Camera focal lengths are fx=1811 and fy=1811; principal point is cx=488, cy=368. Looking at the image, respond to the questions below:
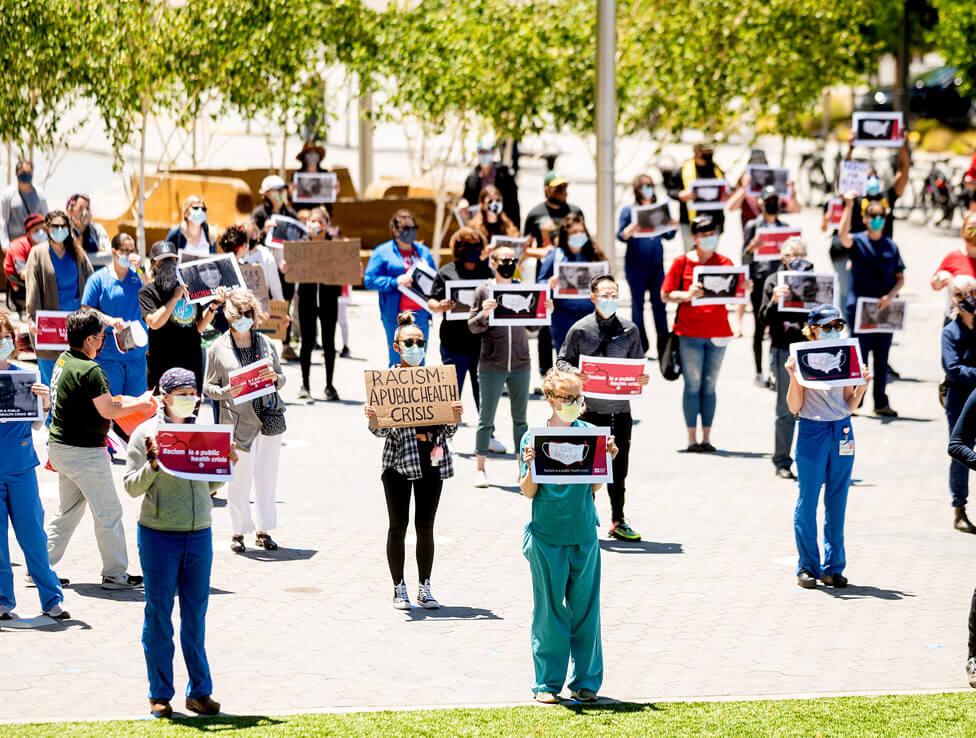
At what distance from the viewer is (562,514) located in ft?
30.6

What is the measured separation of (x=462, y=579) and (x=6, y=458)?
3089mm

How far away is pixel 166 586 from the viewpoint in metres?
8.96

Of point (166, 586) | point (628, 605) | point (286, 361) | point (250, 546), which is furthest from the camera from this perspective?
point (286, 361)

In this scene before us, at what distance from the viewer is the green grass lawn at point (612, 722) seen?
8.77 meters

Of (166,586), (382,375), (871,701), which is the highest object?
(382,375)

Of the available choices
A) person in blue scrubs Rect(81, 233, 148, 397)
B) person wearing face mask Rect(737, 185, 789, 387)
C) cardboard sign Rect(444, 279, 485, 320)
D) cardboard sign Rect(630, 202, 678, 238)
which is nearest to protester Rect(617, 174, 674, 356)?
cardboard sign Rect(630, 202, 678, 238)

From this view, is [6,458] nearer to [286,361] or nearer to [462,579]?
[462,579]

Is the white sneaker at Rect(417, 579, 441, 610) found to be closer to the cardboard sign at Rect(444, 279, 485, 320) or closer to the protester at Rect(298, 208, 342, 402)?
the cardboard sign at Rect(444, 279, 485, 320)

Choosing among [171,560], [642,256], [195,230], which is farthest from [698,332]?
[171,560]

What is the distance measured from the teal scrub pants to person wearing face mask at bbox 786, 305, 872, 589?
276cm

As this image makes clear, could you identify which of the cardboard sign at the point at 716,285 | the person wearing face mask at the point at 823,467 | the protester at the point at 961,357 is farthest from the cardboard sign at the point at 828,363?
the cardboard sign at the point at 716,285

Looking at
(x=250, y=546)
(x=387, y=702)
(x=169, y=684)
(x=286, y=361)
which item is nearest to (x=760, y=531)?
(x=250, y=546)

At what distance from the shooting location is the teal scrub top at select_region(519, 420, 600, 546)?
9.32m

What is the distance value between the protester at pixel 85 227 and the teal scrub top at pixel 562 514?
294 inches
